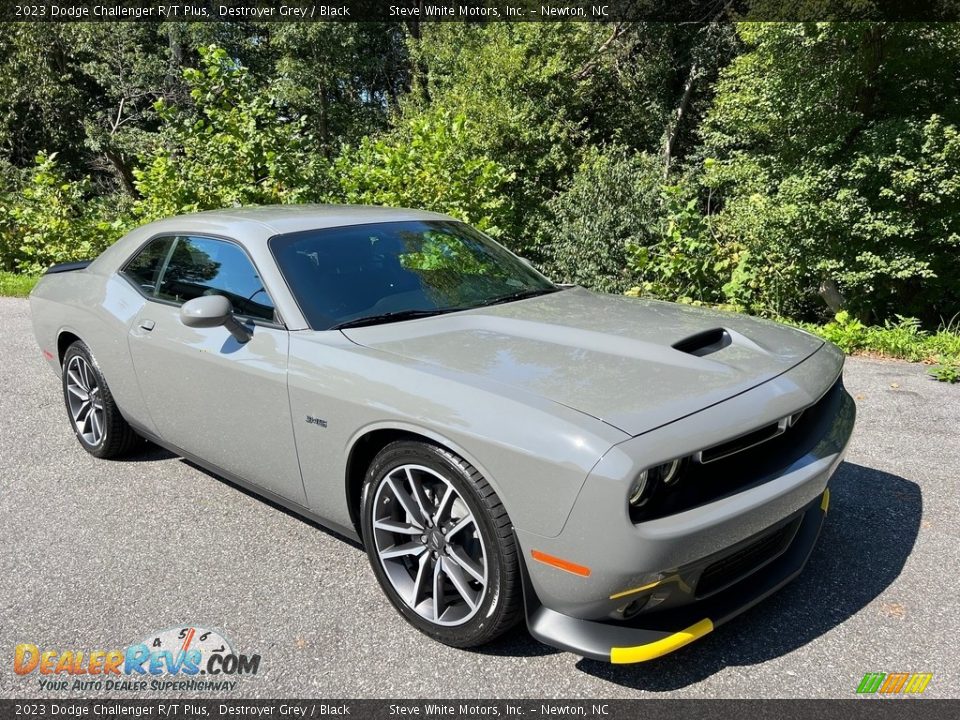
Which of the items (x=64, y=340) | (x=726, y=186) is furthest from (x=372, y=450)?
(x=726, y=186)

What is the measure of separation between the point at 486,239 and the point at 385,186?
4.83 meters

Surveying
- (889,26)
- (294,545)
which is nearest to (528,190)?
(889,26)

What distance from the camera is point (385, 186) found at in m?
8.84

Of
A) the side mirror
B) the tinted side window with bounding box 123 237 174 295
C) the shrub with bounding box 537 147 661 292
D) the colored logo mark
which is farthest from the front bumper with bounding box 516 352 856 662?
the shrub with bounding box 537 147 661 292

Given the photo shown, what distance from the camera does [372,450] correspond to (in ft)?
9.36

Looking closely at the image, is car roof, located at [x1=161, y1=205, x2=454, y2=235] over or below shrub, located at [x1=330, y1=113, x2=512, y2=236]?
over

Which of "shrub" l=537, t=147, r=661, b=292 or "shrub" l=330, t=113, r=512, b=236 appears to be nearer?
"shrub" l=330, t=113, r=512, b=236

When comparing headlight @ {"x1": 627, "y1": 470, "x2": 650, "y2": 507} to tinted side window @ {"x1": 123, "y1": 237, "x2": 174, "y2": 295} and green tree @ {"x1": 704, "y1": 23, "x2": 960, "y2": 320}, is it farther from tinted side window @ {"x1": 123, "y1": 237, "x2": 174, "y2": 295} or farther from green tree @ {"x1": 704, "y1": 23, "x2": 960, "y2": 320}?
green tree @ {"x1": 704, "y1": 23, "x2": 960, "y2": 320}

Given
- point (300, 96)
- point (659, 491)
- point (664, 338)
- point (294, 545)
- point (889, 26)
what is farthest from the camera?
point (300, 96)

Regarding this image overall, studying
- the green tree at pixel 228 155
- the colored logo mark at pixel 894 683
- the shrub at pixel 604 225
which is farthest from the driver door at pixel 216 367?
the shrub at pixel 604 225

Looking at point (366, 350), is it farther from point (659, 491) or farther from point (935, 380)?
point (935, 380)

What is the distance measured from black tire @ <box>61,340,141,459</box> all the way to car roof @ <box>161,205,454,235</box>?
1.04 meters

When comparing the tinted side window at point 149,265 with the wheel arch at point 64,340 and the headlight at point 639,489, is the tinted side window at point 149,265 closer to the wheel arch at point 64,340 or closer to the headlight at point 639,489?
the wheel arch at point 64,340

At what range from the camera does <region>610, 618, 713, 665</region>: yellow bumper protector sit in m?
2.22
